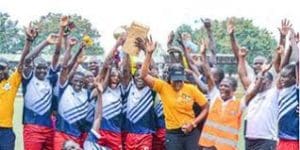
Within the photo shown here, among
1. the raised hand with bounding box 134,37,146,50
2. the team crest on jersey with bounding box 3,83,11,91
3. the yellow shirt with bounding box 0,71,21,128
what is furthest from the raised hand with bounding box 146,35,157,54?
the team crest on jersey with bounding box 3,83,11,91

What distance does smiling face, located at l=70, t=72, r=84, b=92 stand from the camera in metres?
9.38

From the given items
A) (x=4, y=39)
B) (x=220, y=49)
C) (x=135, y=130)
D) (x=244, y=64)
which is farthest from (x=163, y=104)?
(x=4, y=39)

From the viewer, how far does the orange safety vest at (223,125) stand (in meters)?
8.84

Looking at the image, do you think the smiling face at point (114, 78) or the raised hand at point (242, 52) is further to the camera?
the smiling face at point (114, 78)

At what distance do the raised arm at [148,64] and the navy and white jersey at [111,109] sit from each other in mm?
456

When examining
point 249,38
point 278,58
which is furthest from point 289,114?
point 249,38

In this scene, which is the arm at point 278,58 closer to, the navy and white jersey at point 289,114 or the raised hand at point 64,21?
the navy and white jersey at point 289,114

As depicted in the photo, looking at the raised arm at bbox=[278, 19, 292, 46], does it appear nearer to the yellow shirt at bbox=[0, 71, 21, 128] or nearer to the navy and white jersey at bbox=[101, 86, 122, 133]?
the navy and white jersey at bbox=[101, 86, 122, 133]

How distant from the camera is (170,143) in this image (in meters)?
9.44

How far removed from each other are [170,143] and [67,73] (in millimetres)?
1581

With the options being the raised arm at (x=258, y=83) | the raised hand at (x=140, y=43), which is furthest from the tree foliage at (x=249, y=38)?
the raised arm at (x=258, y=83)

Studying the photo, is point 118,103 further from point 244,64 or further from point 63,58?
point 244,64

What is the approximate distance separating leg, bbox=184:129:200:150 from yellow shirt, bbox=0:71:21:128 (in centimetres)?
222

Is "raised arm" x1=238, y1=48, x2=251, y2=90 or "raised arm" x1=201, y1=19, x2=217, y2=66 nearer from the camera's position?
"raised arm" x1=238, y1=48, x2=251, y2=90
